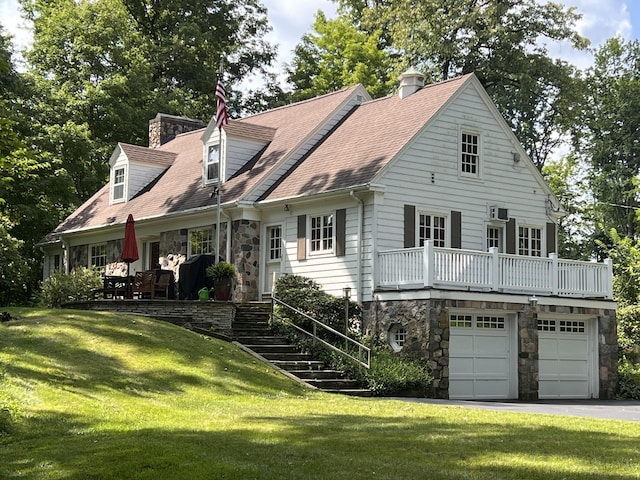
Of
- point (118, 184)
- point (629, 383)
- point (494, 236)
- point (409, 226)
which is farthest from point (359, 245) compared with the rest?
point (118, 184)

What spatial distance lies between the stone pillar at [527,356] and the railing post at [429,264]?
2816 millimetres

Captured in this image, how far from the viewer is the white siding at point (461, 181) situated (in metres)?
24.2

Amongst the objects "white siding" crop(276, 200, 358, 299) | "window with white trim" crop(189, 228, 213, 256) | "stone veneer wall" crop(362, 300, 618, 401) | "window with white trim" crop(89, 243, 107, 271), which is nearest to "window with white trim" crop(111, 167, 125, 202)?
"window with white trim" crop(89, 243, 107, 271)

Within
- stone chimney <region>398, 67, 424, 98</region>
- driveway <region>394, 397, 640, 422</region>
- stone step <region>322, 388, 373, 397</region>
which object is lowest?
driveway <region>394, 397, 640, 422</region>

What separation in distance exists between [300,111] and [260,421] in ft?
60.0

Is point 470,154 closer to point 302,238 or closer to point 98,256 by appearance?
point 302,238

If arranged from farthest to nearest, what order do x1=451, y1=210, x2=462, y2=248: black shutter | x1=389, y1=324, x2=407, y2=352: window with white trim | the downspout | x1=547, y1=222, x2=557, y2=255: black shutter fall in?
x1=547, y1=222, x2=557, y2=255: black shutter, x1=451, y1=210, x2=462, y2=248: black shutter, the downspout, x1=389, y1=324, x2=407, y2=352: window with white trim

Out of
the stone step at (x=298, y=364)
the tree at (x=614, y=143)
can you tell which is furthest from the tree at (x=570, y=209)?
the stone step at (x=298, y=364)

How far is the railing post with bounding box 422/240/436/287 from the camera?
21969 mm

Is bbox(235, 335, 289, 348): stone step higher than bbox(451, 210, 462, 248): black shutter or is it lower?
lower

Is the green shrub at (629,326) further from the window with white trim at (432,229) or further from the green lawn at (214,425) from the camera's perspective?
the green lawn at (214,425)

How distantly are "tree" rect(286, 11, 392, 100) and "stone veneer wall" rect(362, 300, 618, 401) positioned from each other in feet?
63.6

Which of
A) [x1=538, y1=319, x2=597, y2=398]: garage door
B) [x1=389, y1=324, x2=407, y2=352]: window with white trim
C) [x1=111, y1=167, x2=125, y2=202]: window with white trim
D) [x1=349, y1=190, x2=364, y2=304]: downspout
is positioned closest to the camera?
[x1=389, y1=324, x2=407, y2=352]: window with white trim

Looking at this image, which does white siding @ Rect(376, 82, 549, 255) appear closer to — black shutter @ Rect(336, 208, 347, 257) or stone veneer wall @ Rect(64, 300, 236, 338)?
black shutter @ Rect(336, 208, 347, 257)
